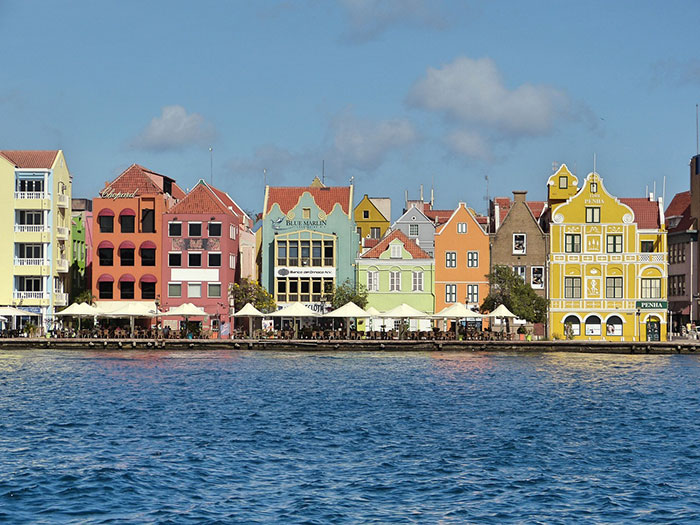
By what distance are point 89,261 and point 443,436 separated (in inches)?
3496

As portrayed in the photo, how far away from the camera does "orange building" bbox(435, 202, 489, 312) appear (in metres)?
116

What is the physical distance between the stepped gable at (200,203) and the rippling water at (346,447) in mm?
41060

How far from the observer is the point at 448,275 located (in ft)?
382

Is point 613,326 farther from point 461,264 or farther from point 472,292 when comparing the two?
point 461,264

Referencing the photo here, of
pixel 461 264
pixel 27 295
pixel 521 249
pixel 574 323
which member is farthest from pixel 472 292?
pixel 27 295

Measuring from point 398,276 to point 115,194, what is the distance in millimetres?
30341

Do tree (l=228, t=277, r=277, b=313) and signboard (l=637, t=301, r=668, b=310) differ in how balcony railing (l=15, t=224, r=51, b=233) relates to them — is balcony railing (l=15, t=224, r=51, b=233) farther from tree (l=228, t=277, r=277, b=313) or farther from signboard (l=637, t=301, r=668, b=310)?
signboard (l=637, t=301, r=668, b=310)

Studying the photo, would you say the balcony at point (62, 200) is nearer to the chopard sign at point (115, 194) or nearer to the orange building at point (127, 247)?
the orange building at point (127, 247)

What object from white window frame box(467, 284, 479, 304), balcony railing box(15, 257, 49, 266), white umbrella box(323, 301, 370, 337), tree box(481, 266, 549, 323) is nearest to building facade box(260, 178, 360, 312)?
white umbrella box(323, 301, 370, 337)

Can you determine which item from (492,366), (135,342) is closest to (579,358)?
(492,366)

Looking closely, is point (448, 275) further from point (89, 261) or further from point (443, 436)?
point (443, 436)

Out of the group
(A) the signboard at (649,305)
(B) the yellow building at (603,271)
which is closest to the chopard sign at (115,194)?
(B) the yellow building at (603,271)

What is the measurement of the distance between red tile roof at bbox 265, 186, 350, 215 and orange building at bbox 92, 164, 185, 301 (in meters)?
12.6

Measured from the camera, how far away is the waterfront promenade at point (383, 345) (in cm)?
10050
